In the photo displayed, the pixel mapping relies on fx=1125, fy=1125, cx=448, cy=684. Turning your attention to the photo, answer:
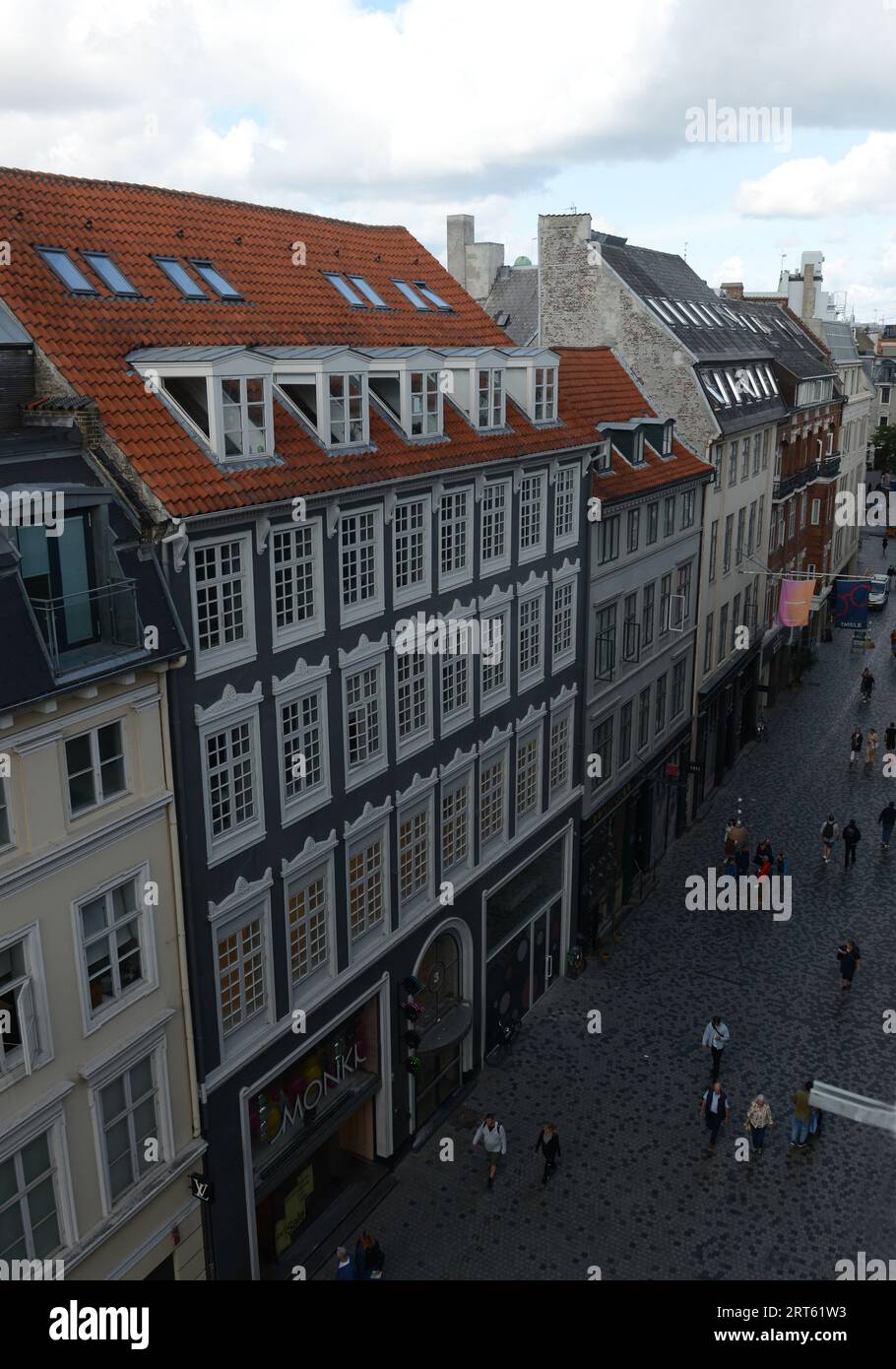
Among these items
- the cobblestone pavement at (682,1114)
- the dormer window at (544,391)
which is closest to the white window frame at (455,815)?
the cobblestone pavement at (682,1114)

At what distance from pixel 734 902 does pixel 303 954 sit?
19.8 m

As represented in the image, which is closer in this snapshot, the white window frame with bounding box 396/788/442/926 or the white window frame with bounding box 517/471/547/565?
the white window frame with bounding box 396/788/442/926

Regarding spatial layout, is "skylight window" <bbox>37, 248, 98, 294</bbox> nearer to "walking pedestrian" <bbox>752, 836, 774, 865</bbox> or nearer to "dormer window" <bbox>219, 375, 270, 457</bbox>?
"dormer window" <bbox>219, 375, 270, 457</bbox>

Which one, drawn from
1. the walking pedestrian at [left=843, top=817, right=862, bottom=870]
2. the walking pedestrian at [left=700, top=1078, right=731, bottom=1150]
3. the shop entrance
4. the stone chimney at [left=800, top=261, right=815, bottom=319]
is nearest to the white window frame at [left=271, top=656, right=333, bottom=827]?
the shop entrance

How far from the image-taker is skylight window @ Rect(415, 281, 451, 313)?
28673 millimetres

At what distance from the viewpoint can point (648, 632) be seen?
120 ft

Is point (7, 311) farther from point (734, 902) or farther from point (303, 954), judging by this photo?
point (734, 902)

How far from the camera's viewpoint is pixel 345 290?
2559cm

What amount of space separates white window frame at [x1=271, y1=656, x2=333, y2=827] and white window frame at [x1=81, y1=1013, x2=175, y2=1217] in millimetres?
4212

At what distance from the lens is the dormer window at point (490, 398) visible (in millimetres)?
25094

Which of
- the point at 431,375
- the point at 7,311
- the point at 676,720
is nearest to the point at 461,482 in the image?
the point at 431,375

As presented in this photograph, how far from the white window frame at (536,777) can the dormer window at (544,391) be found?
7.68 metres

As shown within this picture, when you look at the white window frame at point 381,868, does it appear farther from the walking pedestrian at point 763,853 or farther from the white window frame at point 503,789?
the walking pedestrian at point 763,853
